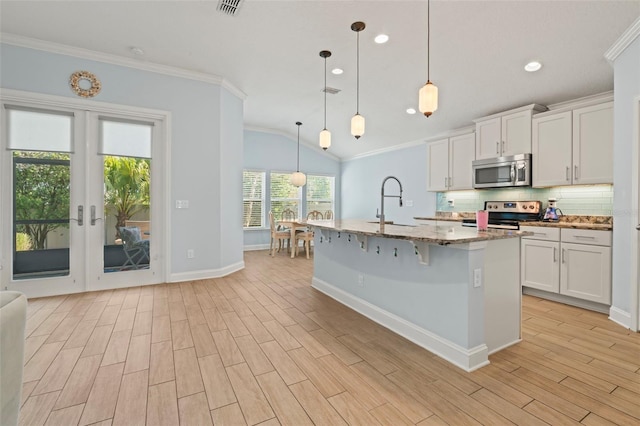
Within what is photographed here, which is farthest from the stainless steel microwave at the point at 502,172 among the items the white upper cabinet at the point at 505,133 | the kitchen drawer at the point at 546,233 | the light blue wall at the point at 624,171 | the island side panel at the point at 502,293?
the island side panel at the point at 502,293

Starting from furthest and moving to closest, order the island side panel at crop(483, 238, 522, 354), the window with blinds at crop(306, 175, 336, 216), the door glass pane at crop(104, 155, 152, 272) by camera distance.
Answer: the window with blinds at crop(306, 175, 336, 216) → the door glass pane at crop(104, 155, 152, 272) → the island side panel at crop(483, 238, 522, 354)

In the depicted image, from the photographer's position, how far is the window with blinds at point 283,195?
296 inches

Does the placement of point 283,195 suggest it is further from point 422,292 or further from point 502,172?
point 422,292

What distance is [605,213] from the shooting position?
12.0 feet

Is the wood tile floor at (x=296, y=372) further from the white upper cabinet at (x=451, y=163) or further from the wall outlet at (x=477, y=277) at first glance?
the white upper cabinet at (x=451, y=163)

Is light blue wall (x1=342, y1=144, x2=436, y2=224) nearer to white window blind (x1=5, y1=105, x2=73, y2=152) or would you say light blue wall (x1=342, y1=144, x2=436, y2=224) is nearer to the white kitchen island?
the white kitchen island

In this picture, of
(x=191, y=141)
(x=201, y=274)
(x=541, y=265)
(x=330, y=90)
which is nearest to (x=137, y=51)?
(x=191, y=141)

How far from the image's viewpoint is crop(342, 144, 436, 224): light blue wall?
20.3 ft

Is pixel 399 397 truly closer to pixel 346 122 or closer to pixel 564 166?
pixel 564 166

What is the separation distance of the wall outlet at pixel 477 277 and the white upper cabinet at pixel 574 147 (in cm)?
253

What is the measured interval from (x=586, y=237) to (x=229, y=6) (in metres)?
4.47

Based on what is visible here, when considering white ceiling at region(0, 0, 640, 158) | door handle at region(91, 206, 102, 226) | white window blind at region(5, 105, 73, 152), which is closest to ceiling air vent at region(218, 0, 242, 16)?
white ceiling at region(0, 0, 640, 158)

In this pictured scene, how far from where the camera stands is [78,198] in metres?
3.75

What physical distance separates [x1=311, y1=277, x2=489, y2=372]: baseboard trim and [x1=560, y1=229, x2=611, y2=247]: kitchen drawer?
213 centimetres
